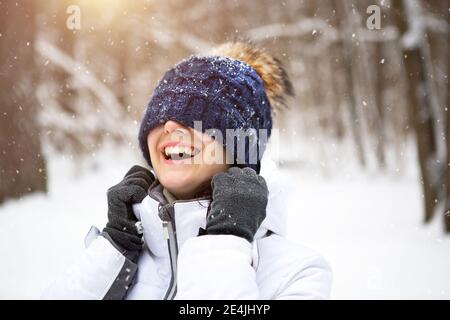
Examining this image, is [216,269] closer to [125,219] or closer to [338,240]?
[125,219]

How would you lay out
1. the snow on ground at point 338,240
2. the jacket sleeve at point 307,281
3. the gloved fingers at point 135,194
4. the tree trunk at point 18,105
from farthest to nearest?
the tree trunk at point 18,105, the snow on ground at point 338,240, the gloved fingers at point 135,194, the jacket sleeve at point 307,281

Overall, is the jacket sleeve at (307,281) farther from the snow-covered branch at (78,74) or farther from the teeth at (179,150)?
the snow-covered branch at (78,74)

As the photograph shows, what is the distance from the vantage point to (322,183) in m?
10.8

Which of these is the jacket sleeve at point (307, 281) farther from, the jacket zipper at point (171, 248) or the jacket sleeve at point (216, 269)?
the jacket zipper at point (171, 248)

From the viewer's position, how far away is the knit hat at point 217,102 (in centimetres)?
148

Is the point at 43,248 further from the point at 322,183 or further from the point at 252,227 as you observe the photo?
the point at 322,183

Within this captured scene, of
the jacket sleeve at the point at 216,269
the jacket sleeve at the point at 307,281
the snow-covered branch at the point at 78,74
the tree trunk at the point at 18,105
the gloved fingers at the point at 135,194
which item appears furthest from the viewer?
the snow-covered branch at the point at 78,74

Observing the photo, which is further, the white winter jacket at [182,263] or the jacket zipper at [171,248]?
the jacket zipper at [171,248]

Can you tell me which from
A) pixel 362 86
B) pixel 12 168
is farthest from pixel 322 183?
pixel 12 168

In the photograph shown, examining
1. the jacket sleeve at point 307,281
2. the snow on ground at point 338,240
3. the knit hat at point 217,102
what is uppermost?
the knit hat at point 217,102

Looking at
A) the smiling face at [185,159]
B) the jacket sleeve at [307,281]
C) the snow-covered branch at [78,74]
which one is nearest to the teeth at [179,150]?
the smiling face at [185,159]

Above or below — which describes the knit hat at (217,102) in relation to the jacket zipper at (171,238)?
above

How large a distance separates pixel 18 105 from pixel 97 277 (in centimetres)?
507

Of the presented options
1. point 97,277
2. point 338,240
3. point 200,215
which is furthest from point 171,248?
point 338,240
